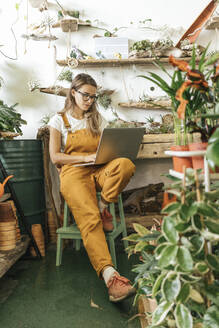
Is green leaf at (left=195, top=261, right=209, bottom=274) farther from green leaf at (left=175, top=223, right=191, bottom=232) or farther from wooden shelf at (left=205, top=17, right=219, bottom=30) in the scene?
wooden shelf at (left=205, top=17, right=219, bottom=30)

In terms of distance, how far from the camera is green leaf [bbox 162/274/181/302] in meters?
0.90

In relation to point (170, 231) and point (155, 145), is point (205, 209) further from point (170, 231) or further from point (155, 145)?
point (155, 145)

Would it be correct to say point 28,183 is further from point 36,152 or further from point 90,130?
point 90,130

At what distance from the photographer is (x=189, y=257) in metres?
0.87

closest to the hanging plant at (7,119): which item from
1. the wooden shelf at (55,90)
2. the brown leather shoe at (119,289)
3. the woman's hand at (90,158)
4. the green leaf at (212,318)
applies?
the wooden shelf at (55,90)

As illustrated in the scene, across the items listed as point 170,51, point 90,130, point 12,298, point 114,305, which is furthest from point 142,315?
point 170,51

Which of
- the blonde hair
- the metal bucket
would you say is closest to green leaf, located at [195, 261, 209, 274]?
the blonde hair

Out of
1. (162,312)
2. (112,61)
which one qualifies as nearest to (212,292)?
(162,312)

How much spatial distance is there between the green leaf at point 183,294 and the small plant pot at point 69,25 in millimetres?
2853

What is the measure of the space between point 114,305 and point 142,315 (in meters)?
0.29

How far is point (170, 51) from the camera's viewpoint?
3.26 m

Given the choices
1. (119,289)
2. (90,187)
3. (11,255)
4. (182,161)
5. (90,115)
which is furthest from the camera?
(90,115)

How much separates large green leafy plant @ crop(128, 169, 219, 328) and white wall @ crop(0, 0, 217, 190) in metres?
2.48

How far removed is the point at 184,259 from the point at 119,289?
95cm
